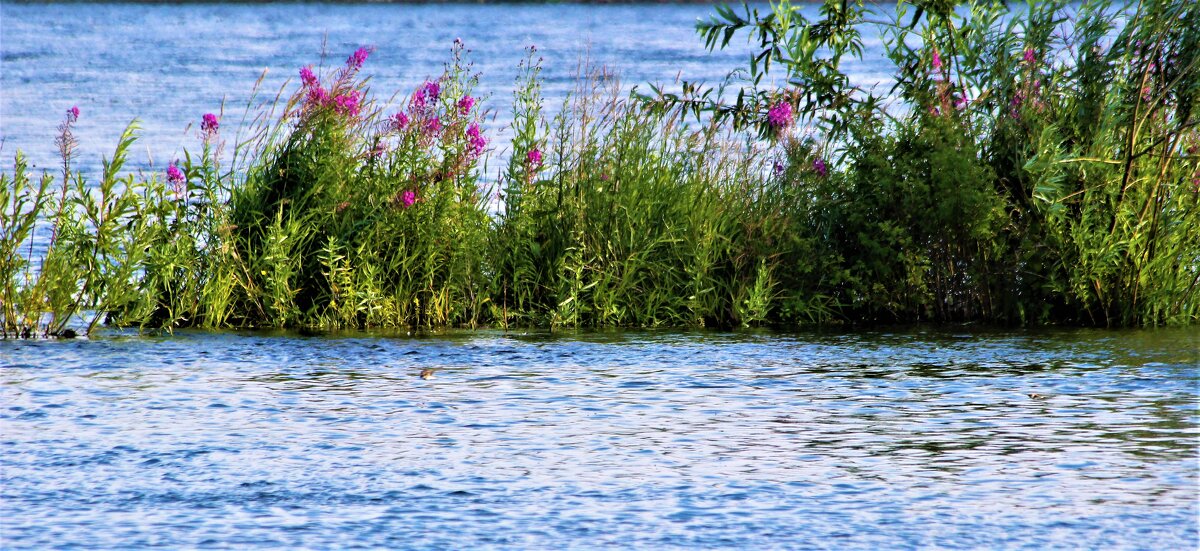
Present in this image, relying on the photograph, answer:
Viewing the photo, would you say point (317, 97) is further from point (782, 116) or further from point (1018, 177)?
point (1018, 177)

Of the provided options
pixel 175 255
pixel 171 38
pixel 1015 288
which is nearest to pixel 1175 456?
pixel 1015 288

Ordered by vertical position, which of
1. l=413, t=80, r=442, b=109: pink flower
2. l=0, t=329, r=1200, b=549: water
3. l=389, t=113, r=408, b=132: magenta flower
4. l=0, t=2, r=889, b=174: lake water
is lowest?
l=0, t=329, r=1200, b=549: water

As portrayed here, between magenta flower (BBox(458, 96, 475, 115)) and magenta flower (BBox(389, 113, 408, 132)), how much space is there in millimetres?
397

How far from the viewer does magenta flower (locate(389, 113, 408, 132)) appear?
1027cm

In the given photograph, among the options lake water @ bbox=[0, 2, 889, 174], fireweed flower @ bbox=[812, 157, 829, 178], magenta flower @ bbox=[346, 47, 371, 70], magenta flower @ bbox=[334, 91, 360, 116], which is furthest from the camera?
lake water @ bbox=[0, 2, 889, 174]

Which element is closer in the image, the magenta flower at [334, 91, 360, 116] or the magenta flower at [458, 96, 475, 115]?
the magenta flower at [334, 91, 360, 116]

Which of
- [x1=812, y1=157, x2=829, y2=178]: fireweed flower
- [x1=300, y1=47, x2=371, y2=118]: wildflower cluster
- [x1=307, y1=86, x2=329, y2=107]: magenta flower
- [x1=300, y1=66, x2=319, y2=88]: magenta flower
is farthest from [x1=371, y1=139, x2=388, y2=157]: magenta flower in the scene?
[x1=812, y1=157, x2=829, y2=178]: fireweed flower

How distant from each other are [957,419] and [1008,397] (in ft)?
2.19

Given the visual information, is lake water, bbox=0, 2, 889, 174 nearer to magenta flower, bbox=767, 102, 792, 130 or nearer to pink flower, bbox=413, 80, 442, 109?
pink flower, bbox=413, 80, 442, 109

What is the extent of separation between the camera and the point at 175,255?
32.6ft

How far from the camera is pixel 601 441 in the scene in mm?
7078

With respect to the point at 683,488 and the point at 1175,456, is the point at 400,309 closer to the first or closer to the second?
the point at 683,488

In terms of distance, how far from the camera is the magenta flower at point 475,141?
10.4 meters

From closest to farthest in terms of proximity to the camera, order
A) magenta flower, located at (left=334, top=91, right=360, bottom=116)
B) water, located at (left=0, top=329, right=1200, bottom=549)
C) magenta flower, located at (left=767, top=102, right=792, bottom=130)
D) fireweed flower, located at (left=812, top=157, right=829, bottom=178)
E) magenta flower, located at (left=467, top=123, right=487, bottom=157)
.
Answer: water, located at (left=0, top=329, right=1200, bottom=549) < magenta flower, located at (left=334, top=91, right=360, bottom=116) < magenta flower, located at (left=467, top=123, right=487, bottom=157) < fireweed flower, located at (left=812, top=157, right=829, bottom=178) < magenta flower, located at (left=767, top=102, right=792, bottom=130)
